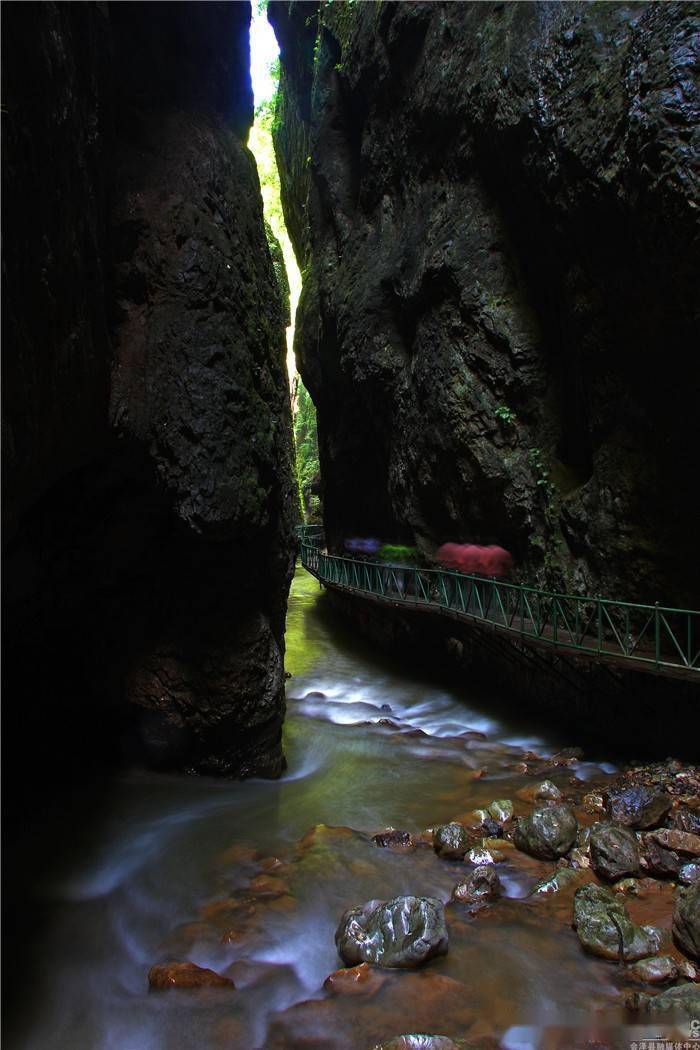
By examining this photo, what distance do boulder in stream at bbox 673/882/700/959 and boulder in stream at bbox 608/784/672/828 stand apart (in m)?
A: 1.64

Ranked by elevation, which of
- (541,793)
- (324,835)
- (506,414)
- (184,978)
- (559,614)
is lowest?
(541,793)

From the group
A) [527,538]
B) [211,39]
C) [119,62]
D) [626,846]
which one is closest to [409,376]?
[527,538]

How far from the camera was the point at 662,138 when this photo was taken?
656cm

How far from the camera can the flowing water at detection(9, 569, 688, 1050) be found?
12.3 ft

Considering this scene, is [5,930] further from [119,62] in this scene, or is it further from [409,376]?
[409,376]

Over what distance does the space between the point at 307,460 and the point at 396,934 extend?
29.0 m

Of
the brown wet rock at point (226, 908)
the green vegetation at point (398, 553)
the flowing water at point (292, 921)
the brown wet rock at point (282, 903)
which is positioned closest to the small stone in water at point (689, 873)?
the flowing water at point (292, 921)

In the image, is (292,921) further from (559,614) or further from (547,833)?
(559,614)

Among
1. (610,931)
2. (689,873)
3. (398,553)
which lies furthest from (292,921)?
(398,553)

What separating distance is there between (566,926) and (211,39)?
1045cm

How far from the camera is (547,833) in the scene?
554 centimetres

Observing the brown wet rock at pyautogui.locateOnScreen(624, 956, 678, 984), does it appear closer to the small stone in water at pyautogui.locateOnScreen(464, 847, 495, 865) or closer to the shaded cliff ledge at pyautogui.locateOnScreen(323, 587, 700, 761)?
the small stone in water at pyautogui.locateOnScreen(464, 847, 495, 865)

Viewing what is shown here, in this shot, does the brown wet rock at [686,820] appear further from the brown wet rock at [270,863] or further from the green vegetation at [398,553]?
the green vegetation at [398,553]

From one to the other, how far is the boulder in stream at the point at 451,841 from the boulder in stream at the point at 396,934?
4.08 ft
